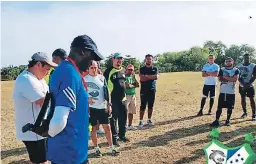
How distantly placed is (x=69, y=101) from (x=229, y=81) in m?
6.66

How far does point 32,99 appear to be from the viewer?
A: 13.4 ft

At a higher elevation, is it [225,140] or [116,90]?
[116,90]

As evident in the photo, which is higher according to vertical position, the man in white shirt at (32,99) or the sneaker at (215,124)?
the man in white shirt at (32,99)

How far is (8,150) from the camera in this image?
7340mm

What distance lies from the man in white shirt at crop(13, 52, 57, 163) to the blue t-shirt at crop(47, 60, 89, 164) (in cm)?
124

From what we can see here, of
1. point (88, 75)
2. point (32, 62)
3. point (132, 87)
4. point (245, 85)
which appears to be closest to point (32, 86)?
point (32, 62)

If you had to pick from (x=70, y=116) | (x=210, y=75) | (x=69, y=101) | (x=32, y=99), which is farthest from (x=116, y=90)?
(x=69, y=101)

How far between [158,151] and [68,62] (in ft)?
14.3

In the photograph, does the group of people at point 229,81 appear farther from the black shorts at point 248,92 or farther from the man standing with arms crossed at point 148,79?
the man standing with arms crossed at point 148,79

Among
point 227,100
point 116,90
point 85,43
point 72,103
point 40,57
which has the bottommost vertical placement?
point 227,100

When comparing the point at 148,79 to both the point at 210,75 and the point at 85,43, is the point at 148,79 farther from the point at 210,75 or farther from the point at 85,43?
the point at 85,43

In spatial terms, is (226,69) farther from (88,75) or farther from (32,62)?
(32,62)

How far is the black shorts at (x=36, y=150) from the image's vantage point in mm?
4258

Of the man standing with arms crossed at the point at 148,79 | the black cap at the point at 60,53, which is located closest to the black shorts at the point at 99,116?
the black cap at the point at 60,53
